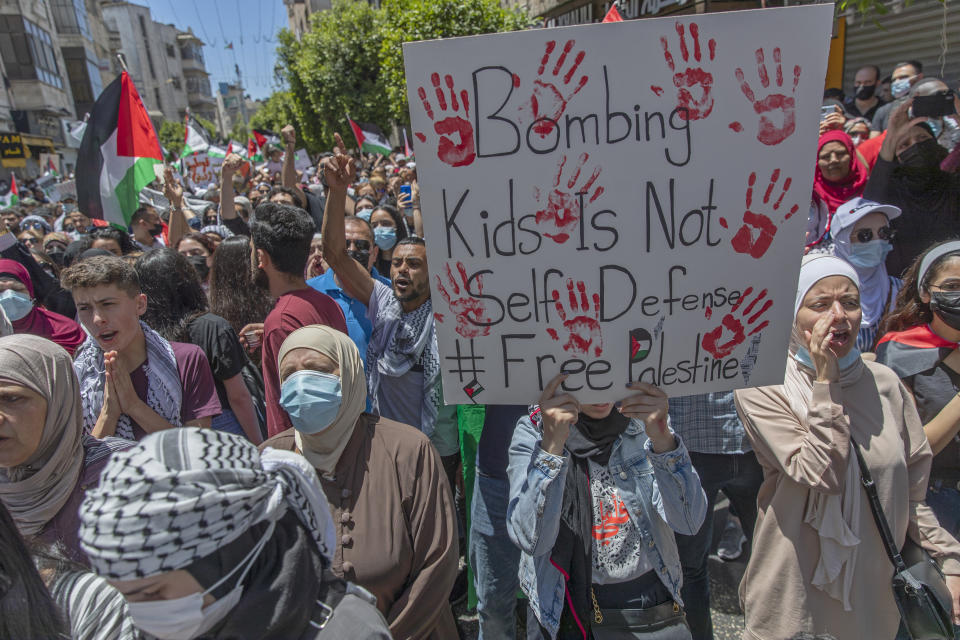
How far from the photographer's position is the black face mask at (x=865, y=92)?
24.9 ft

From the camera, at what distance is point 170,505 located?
3.49 feet

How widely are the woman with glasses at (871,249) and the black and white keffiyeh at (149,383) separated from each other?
12.5 feet

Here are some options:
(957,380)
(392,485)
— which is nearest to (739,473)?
(957,380)

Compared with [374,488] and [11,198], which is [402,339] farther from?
[11,198]

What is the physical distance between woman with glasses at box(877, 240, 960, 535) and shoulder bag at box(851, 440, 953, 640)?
457 millimetres

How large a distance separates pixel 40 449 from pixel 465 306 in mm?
1343

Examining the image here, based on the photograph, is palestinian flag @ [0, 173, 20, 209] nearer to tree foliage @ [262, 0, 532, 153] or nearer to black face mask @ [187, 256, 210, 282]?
black face mask @ [187, 256, 210, 282]

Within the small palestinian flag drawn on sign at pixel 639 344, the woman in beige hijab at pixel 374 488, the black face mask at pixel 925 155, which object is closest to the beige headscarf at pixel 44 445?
the woman in beige hijab at pixel 374 488

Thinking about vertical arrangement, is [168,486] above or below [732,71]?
below

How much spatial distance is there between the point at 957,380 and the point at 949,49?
29.4 ft

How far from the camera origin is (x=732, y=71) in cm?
164

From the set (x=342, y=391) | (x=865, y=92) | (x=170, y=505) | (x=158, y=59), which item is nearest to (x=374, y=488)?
(x=342, y=391)

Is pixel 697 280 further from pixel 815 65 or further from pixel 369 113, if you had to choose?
pixel 369 113

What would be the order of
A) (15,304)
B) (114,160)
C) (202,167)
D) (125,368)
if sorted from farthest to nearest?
(202,167) < (114,160) < (15,304) < (125,368)
